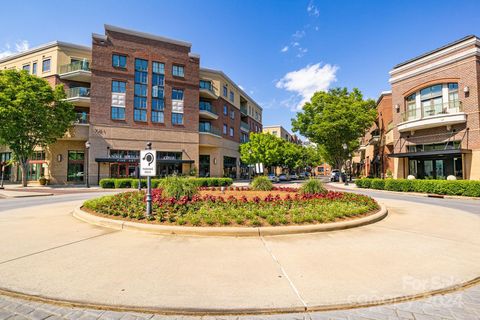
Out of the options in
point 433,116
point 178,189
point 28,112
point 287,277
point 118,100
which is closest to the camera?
point 287,277

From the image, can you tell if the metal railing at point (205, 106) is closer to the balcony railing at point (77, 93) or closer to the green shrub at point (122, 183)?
the balcony railing at point (77, 93)

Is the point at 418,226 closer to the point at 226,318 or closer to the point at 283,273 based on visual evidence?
the point at 283,273

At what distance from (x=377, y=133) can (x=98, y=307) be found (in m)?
40.2

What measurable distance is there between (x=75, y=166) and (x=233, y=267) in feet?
114

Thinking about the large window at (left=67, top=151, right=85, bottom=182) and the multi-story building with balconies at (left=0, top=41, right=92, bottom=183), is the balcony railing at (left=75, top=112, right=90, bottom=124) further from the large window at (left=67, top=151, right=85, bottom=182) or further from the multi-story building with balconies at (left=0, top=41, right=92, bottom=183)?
the large window at (left=67, top=151, right=85, bottom=182)

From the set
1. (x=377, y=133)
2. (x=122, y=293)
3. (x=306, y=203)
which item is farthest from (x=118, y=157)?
(x=377, y=133)

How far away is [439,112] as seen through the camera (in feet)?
73.7

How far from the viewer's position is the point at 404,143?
25.4 m

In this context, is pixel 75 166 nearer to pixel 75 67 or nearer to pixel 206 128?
pixel 75 67

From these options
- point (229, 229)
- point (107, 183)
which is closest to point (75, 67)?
point (107, 183)

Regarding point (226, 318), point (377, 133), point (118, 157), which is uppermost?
point (377, 133)

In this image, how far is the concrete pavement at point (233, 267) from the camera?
3.37 meters

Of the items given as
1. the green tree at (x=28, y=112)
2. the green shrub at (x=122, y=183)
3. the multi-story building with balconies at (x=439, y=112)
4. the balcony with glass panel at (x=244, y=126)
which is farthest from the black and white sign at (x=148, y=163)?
the balcony with glass panel at (x=244, y=126)

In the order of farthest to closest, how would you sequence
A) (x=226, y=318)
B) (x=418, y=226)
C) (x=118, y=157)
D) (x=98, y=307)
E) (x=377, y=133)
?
(x=377, y=133)
(x=118, y=157)
(x=418, y=226)
(x=98, y=307)
(x=226, y=318)
